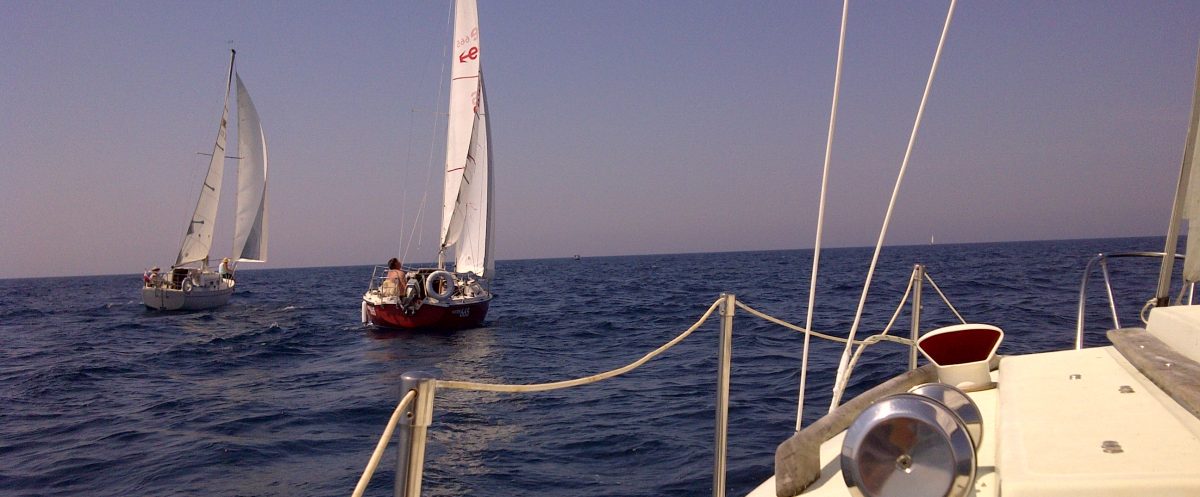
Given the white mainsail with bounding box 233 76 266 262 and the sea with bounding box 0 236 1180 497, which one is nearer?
the sea with bounding box 0 236 1180 497

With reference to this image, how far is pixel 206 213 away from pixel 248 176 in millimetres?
2359

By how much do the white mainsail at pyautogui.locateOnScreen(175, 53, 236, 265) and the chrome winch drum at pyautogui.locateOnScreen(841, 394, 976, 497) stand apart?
1377 inches

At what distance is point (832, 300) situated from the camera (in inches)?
846

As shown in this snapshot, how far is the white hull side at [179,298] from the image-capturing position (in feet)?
93.7

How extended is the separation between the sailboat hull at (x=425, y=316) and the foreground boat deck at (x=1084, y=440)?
A: 15907mm

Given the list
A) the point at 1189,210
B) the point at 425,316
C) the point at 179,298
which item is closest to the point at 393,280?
the point at 425,316

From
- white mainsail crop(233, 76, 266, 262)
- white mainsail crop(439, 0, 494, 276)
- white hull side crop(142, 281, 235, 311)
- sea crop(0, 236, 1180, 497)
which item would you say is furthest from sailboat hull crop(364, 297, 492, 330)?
white mainsail crop(233, 76, 266, 262)

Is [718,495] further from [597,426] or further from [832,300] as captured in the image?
[832,300]

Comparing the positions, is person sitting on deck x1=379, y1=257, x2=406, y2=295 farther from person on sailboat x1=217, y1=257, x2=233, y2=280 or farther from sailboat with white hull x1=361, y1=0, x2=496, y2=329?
person on sailboat x1=217, y1=257, x2=233, y2=280

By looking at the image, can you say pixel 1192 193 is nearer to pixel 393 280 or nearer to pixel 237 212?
pixel 393 280

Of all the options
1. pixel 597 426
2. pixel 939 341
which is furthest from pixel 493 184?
pixel 939 341

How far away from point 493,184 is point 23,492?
1734cm

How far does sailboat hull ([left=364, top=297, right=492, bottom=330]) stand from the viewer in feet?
58.9

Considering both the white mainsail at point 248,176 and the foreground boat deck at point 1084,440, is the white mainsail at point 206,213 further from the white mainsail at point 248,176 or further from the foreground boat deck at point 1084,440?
the foreground boat deck at point 1084,440
